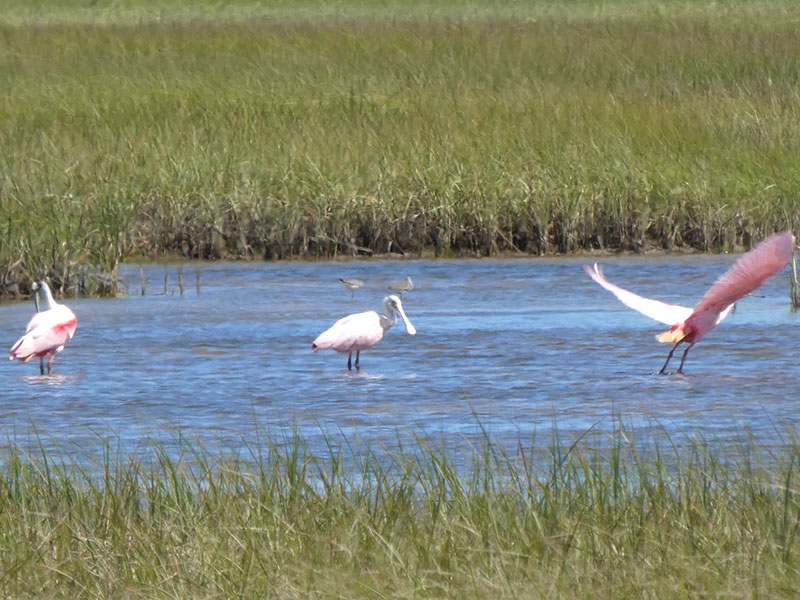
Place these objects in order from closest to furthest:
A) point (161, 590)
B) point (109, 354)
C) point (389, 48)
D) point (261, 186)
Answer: point (161, 590), point (109, 354), point (261, 186), point (389, 48)

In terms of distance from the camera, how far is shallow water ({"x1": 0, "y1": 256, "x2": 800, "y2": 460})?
7.29 meters

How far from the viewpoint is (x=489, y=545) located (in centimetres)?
460

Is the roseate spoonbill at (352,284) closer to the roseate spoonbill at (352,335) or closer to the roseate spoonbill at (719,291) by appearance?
the roseate spoonbill at (352,335)

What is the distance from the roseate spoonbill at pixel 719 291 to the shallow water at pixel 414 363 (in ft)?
0.95

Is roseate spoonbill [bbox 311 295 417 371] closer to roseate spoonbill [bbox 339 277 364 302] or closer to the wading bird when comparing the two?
the wading bird

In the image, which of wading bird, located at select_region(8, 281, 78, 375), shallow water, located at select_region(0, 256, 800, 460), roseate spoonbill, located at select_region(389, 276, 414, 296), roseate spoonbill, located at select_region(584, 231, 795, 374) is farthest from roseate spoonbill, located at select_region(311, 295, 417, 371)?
roseate spoonbill, located at select_region(389, 276, 414, 296)

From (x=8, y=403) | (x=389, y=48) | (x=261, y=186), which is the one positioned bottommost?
(x=8, y=403)

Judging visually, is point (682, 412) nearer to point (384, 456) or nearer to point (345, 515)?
point (384, 456)

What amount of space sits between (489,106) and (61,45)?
24.7 ft

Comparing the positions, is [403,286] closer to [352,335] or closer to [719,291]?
[352,335]

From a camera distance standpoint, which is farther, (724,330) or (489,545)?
(724,330)

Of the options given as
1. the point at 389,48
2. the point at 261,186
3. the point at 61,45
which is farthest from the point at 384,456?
the point at 61,45

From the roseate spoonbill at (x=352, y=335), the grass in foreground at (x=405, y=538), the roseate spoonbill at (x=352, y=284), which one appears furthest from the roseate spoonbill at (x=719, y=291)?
the roseate spoonbill at (x=352, y=284)

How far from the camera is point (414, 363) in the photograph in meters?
9.16
